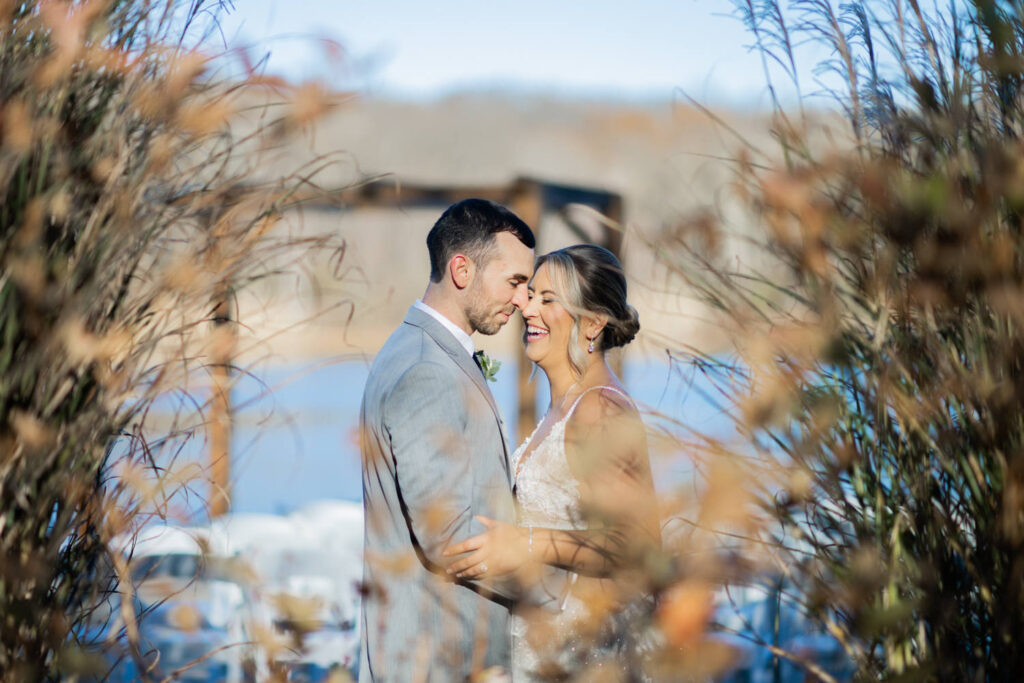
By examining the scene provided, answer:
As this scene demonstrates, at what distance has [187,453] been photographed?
148 centimetres

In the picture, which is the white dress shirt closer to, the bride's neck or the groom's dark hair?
the groom's dark hair

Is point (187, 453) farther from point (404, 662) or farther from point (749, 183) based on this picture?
point (749, 183)

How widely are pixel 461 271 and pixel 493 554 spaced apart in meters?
0.78

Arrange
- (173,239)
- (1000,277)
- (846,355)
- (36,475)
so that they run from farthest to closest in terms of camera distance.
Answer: (173,239) < (36,475) < (846,355) < (1000,277)

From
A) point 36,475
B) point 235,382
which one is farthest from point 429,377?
point 36,475

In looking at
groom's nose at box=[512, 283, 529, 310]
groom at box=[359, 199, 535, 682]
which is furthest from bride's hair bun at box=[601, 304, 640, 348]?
groom at box=[359, 199, 535, 682]

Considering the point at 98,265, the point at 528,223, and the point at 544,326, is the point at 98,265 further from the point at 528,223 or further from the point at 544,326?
the point at 528,223

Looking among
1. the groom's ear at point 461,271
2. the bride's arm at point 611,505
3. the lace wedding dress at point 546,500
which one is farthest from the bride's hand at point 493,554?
the groom's ear at point 461,271

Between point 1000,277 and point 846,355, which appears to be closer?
point 1000,277

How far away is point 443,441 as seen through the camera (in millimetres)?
1801

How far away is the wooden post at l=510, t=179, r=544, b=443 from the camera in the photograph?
13.0 ft

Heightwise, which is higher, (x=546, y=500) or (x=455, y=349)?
(x=455, y=349)

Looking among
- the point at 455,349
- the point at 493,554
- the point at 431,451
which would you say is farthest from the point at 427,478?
the point at 455,349

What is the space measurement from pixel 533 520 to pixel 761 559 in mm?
1484
